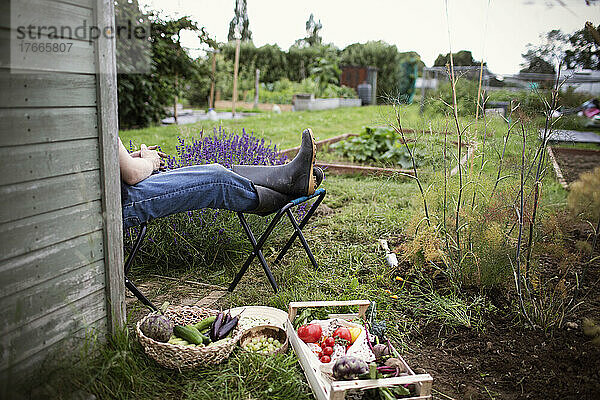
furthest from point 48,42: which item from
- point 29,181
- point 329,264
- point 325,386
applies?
point 329,264

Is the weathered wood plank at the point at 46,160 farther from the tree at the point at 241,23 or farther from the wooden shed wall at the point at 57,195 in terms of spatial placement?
the tree at the point at 241,23

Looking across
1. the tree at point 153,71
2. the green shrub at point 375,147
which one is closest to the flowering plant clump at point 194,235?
the green shrub at point 375,147

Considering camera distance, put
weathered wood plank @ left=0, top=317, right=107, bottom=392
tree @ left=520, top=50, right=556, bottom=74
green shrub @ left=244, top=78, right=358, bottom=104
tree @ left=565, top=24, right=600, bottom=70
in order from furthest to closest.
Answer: green shrub @ left=244, top=78, right=358, bottom=104 < tree @ left=520, top=50, right=556, bottom=74 < tree @ left=565, top=24, right=600, bottom=70 < weathered wood plank @ left=0, top=317, right=107, bottom=392

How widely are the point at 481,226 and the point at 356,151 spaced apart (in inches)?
158

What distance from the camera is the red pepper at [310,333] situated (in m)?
2.11

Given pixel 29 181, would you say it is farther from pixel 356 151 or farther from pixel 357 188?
pixel 356 151

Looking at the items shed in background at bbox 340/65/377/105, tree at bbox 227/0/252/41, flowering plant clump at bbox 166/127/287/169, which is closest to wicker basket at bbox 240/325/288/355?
flowering plant clump at bbox 166/127/287/169

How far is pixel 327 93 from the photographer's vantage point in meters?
14.3

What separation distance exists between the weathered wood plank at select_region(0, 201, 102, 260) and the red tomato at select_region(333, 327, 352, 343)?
1081 millimetres

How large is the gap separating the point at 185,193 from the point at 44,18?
1.10 metres

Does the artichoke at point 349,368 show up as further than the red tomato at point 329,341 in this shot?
No

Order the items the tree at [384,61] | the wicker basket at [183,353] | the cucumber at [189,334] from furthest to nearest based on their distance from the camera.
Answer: the tree at [384,61], the cucumber at [189,334], the wicker basket at [183,353]

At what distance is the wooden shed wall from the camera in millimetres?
1489

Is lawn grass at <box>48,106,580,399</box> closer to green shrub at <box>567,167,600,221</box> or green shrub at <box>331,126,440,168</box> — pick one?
green shrub at <box>567,167,600,221</box>
